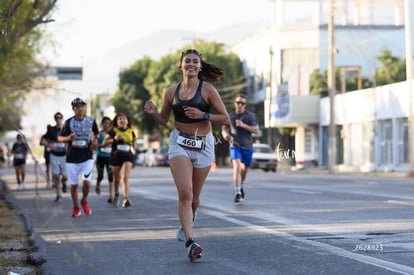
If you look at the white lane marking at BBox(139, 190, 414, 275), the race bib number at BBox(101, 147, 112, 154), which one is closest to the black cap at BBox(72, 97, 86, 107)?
the white lane marking at BBox(139, 190, 414, 275)

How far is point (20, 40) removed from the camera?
24078 millimetres

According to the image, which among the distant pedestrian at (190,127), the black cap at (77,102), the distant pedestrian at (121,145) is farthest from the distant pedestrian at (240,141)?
the distant pedestrian at (190,127)

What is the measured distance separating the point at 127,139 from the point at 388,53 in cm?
4990

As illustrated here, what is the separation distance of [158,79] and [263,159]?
89.7 ft

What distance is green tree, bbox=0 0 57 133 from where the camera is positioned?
16.2m

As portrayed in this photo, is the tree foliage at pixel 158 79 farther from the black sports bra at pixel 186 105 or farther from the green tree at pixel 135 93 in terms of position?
the black sports bra at pixel 186 105

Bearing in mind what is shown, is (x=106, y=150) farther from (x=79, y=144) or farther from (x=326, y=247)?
(x=326, y=247)

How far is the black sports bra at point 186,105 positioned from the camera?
9703 millimetres

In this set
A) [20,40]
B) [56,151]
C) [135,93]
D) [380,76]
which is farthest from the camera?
[135,93]

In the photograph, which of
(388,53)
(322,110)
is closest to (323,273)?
(322,110)

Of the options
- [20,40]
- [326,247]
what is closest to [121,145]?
[20,40]

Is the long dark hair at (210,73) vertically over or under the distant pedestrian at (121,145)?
over

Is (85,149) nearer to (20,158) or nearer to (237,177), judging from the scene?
(237,177)

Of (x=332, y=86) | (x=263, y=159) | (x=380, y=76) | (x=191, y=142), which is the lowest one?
(x=263, y=159)
